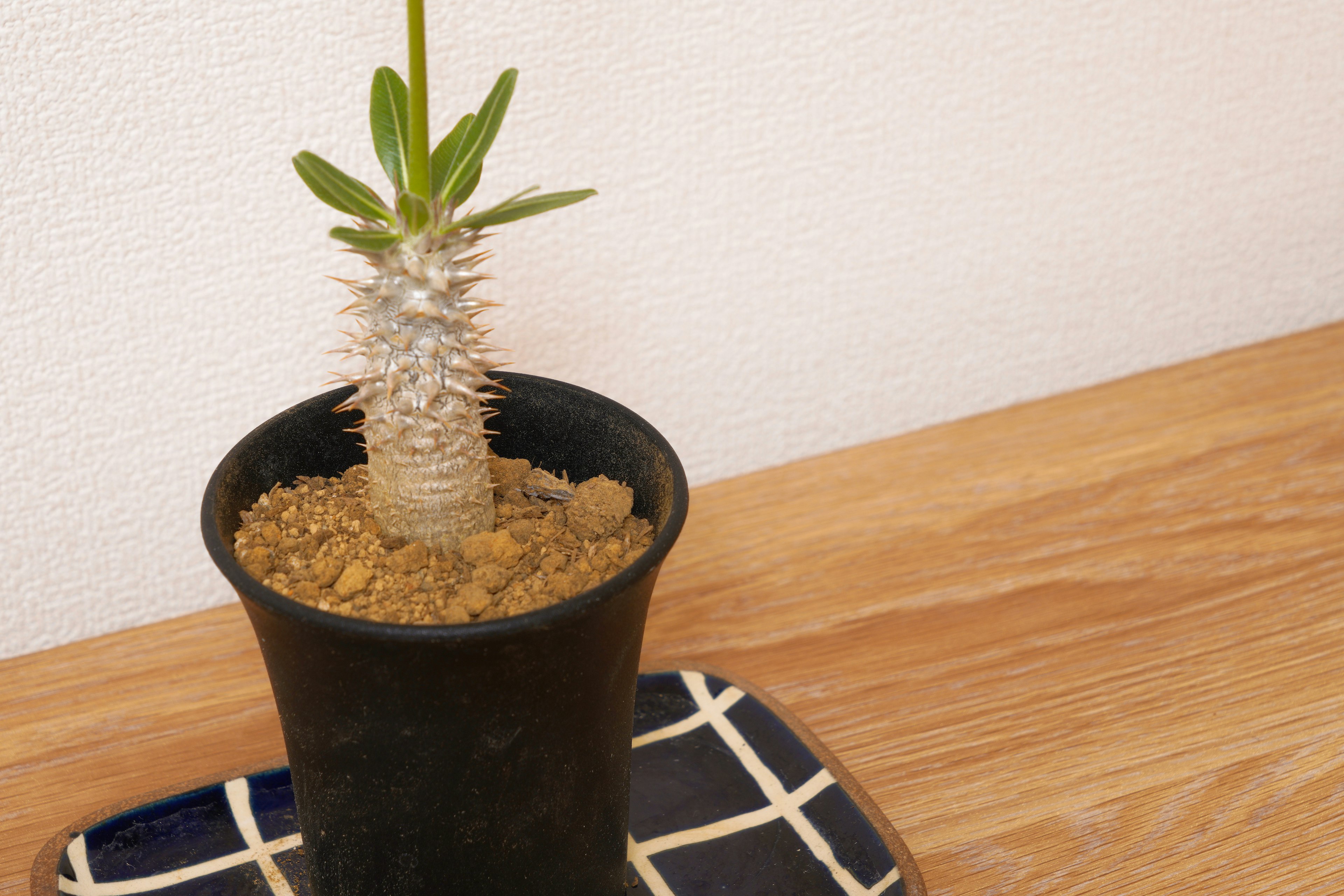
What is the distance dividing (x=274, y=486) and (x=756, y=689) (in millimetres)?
429

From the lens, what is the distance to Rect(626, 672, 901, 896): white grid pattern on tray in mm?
755

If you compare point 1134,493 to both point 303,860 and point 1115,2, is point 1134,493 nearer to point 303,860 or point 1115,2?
point 1115,2

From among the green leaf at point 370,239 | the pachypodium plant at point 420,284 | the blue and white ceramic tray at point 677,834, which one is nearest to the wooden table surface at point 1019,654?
the blue and white ceramic tray at point 677,834

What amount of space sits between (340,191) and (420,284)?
0.06m

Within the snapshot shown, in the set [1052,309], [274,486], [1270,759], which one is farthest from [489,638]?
[1052,309]

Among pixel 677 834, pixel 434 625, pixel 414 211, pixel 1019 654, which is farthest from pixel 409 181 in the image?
pixel 1019 654

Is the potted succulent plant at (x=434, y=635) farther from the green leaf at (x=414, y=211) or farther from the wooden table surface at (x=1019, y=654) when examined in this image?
the wooden table surface at (x=1019, y=654)

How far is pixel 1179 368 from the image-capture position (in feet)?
4.72

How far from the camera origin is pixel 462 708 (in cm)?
60

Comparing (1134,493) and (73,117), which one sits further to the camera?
(1134,493)

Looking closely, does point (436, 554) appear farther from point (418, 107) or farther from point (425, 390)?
point (418, 107)

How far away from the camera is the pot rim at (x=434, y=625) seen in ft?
1.80

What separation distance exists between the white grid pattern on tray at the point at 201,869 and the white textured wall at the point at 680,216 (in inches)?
14.9

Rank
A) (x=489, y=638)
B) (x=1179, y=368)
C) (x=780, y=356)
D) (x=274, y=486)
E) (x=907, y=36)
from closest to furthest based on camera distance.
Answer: (x=489, y=638) < (x=274, y=486) < (x=907, y=36) < (x=780, y=356) < (x=1179, y=368)
